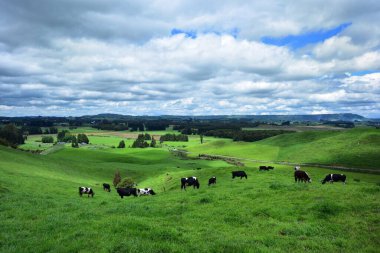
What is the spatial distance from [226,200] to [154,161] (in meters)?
93.0

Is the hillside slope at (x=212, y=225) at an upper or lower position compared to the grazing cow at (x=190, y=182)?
upper

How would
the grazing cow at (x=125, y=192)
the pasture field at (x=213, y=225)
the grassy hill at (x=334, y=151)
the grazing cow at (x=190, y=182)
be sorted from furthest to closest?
1. the grassy hill at (x=334, y=151)
2. the grazing cow at (x=190, y=182)
3. the grazing cow at (x=125, y=192)
4. the pasture field at (x=213, y=225)

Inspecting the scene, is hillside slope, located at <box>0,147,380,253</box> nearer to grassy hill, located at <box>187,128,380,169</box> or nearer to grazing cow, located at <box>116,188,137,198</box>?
grazing cow, located at <box>116,188,137,198</box>

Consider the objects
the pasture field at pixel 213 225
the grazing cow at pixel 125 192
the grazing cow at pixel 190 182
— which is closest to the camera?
the pasture field at pixel 213 225

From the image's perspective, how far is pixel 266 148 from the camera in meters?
143

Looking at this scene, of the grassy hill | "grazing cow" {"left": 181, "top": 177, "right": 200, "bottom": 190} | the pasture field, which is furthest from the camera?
the grassy hill

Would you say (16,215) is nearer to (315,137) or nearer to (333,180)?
(333,180)

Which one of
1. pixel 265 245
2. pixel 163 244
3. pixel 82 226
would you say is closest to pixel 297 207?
pixel 265 245

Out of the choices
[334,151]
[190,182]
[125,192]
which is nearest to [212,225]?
[125,192]

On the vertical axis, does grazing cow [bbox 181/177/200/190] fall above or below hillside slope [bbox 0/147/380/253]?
below

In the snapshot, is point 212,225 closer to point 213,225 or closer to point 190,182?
point 213,225

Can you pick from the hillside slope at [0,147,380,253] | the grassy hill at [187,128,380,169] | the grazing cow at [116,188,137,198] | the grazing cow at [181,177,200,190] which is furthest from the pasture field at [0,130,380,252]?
the grassy hill at [187,128,380,169]

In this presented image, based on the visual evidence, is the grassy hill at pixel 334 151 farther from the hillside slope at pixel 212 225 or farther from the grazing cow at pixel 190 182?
the hillside slope at pixel 212 225

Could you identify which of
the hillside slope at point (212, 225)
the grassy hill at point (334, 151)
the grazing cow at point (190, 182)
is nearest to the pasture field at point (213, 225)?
the hillside slope at point (212, 225)
